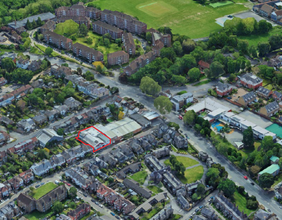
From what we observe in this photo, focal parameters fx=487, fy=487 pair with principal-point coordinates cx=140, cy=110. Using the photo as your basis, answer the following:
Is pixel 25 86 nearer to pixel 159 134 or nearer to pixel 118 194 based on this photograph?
pixel 159 134

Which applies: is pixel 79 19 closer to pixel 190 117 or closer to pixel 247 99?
pixel 190 117

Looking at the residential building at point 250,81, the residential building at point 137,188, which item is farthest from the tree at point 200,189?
the residential building at point 250,81

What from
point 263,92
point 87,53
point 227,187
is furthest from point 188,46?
point 227,187

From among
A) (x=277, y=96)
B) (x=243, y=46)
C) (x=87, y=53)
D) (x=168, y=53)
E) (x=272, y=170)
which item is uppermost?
(x=243, y=46)

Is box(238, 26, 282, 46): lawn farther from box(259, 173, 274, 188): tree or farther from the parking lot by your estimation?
box(259, 173, 274, 188): tree

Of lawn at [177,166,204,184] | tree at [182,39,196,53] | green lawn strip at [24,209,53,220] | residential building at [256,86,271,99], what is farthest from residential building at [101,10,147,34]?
green lawn strip at [24,209,53,220]
